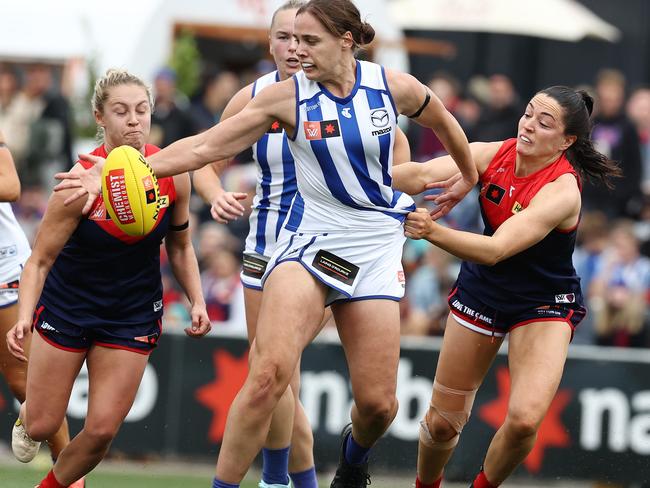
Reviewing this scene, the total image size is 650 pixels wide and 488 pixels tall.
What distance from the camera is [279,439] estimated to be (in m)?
7.77

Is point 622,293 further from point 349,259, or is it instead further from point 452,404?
point 349,259

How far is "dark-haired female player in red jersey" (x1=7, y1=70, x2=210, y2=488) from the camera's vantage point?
7113mm

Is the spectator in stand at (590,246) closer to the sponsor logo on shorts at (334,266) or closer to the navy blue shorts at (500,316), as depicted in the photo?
the navy blue shorts at (500,316)

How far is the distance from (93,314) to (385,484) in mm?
3855

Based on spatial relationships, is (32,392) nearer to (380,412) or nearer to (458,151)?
(380,412)

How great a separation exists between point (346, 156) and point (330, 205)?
0.99ft

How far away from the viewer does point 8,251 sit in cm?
814

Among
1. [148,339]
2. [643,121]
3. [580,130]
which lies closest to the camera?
[148,339]

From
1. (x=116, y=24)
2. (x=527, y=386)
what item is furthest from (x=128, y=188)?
(x=116, y=24)

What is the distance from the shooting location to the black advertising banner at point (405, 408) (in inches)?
431

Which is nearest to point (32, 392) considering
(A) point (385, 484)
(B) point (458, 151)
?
(B) point (458, 151)

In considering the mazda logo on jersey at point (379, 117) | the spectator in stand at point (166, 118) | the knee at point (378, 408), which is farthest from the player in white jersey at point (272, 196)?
the spectator in stand at point (166, 118)

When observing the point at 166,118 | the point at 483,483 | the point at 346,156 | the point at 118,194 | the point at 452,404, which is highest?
the point at 346,156

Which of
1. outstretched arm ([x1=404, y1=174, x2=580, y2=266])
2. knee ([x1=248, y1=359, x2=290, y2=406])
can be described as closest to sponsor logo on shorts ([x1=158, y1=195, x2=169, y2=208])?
knee ([x1=248, y1=359, x2=290, y2=406])
